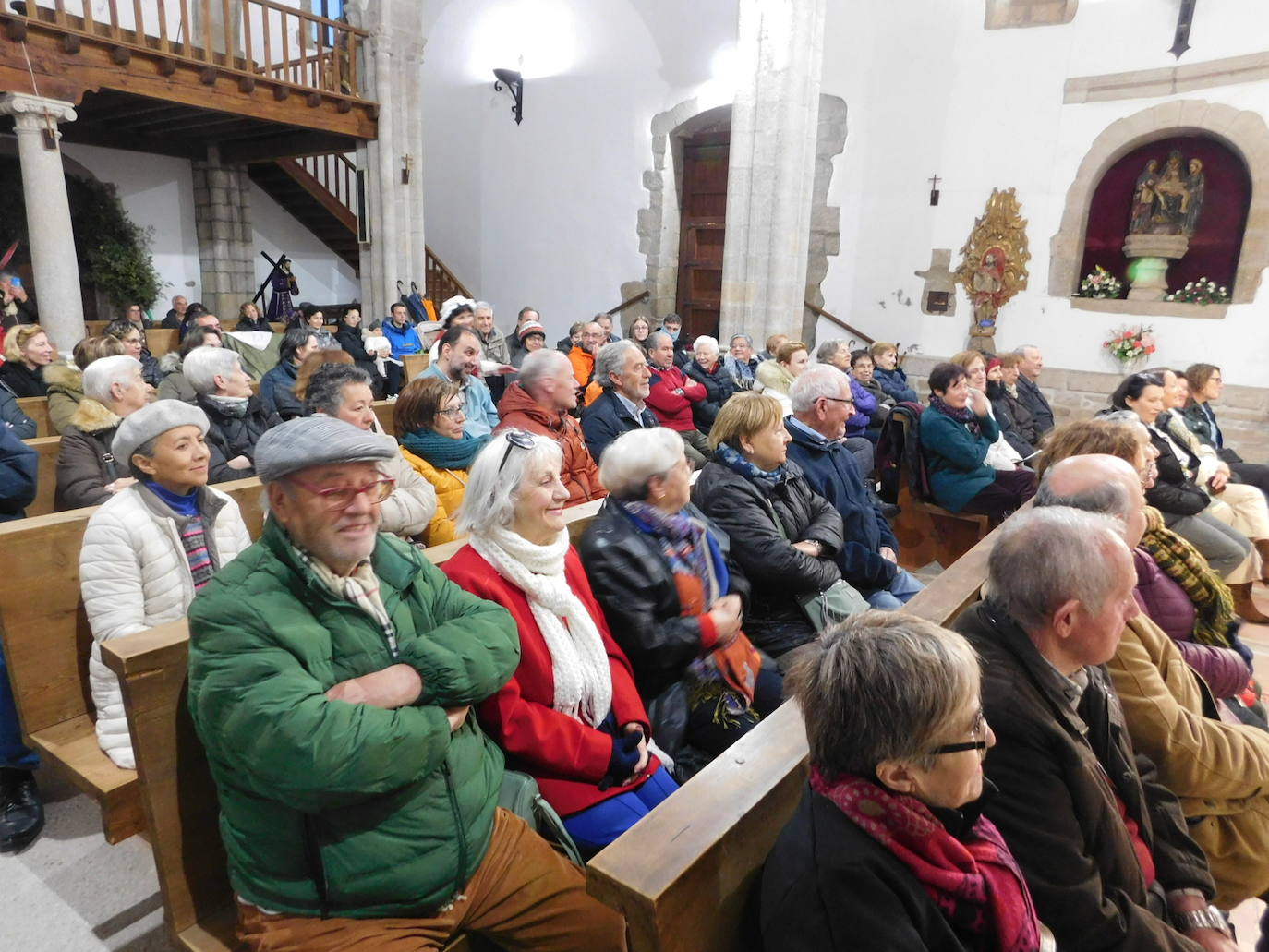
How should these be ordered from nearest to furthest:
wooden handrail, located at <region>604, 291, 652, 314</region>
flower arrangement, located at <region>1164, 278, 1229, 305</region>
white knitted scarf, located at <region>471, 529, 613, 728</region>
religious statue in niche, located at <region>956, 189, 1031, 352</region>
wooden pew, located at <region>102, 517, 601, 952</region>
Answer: wooden pew, located at <region>102, 517, 601, 952</region>, white knitted scarf, located at <region>471, 529, 613, 728</region>, flower arrangement, located at <region>1164, 278, 1229, 305</region>, religious statue in niche, located at <region>956, 189, 1031, 352</region>, wooden handrail, located at <region>604, 291, 652, 314</region>

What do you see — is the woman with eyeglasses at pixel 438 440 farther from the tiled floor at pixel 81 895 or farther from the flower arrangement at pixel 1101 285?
the flower arrangement at pixel 1101 285

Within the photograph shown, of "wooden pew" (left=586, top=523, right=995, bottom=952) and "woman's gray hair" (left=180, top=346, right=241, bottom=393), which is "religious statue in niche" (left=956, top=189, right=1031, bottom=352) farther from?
"wooden pew" (left=586, top=523, right=995, bottom=952)

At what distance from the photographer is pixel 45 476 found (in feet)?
11.0

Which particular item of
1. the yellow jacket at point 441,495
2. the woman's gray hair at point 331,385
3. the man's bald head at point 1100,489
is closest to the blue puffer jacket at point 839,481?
the man's bald head at point 1100,489

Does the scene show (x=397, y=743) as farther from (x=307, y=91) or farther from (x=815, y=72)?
(x=307, y=91)

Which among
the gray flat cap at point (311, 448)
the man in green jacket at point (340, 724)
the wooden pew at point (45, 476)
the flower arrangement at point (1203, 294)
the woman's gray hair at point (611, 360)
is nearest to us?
the man in green jacket at point (340, 724)

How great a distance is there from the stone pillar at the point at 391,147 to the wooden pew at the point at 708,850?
8863 millimetres

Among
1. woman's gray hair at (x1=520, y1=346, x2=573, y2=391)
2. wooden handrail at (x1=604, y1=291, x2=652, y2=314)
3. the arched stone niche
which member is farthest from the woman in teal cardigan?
wooden handrail at (x1=604, y1=291, x2=652, y2=314)

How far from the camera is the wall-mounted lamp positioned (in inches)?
451

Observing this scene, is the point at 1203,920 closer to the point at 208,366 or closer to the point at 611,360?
the point at 611,360

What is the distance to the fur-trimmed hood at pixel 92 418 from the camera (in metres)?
2.99

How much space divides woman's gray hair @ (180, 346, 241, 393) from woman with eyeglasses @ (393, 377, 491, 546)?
2.97 feet

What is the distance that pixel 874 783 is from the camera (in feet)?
3.85

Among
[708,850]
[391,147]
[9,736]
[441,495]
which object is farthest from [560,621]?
[391,147]
